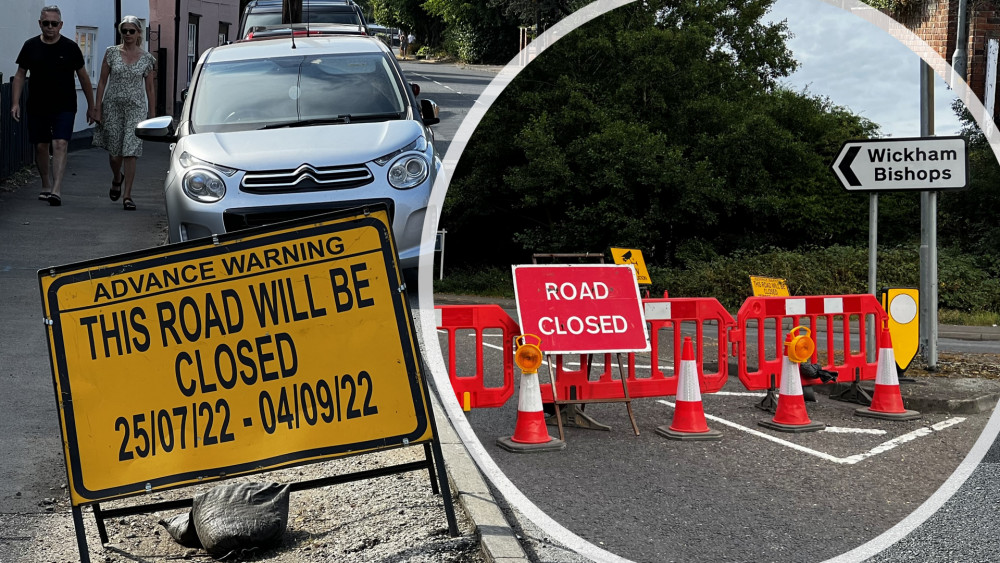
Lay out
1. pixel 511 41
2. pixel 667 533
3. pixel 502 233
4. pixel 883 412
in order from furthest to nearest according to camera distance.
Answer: pixel 511 41 < pixel 502 233 < pixel 883 412 < pixel 667 533

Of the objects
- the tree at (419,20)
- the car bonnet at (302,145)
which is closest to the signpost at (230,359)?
the car bonnet at (302,145)

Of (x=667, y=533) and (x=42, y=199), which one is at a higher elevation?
(x=42, y=199)

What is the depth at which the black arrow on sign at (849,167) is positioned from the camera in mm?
9883

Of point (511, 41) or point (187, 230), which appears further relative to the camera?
point (511, 41)

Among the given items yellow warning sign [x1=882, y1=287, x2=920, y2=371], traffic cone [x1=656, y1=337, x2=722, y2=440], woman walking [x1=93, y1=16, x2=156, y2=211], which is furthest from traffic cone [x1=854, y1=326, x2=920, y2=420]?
woman walking [x1=93, y1=16, x2=156, y2=211]

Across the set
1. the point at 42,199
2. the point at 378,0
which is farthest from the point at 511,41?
the point at 42,199

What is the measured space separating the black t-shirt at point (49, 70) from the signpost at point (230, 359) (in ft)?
27.1

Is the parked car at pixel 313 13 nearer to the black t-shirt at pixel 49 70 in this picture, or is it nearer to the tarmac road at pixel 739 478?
the black t-shirt at pixel 49 70

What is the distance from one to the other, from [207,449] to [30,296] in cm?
578

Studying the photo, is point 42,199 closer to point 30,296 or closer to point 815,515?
point 30,296

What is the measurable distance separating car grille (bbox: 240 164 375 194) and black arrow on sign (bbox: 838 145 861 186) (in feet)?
14.6

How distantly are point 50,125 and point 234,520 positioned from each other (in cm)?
891

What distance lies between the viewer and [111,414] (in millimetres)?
4922

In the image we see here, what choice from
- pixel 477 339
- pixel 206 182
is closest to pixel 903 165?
pixel 477 339
